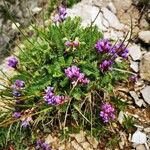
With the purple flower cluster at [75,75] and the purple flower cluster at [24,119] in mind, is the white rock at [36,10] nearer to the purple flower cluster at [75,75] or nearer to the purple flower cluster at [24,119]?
the purple flower cluster at [75,75]

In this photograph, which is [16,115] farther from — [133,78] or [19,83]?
[133,78]

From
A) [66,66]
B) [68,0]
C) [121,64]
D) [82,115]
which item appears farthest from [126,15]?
[82,115]

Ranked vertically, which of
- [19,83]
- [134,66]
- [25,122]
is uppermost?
[134,66]

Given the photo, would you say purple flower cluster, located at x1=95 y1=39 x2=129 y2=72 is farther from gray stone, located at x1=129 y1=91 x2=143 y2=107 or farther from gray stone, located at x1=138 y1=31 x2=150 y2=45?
gray stone, located at x1=138 y1=31 x2=150 y2=45

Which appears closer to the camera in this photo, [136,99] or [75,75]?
[75,75]

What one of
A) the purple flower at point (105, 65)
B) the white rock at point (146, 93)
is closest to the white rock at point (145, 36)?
the white rock at point (146, 93)

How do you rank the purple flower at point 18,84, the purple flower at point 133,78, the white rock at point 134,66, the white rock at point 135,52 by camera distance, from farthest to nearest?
the white rock at point 135,52 < the white rock at point 134,66 < the purple flower at point 133,78 < the purple flower at point 18,84

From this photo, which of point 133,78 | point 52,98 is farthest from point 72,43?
point 133,78

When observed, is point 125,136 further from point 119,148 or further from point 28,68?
point 28,68
